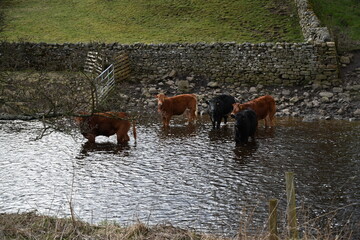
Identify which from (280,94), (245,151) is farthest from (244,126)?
(280,94)

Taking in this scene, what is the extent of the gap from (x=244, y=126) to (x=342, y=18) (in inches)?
675

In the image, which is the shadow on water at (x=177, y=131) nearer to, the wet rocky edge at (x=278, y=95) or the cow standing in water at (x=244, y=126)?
the cow standing in water at (x=244, y=126)

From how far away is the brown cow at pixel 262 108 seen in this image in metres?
17.6

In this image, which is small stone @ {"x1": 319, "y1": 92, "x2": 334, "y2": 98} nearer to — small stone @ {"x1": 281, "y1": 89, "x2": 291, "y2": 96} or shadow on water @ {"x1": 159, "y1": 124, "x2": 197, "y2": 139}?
small stone @ {"x1": 281, "y1": 89, "x2": 291, "y2": 96}

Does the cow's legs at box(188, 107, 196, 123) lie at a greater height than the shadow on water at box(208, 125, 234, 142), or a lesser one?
greater

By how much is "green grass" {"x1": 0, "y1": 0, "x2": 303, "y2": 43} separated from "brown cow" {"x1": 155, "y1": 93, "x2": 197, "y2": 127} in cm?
978

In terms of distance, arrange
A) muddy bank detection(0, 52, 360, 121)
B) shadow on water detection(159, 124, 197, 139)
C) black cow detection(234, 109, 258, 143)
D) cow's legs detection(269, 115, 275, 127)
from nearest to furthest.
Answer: black cow detection(234, 109, 258, 143)
shadow on water detection(159, 124, 197, 139)
cow's legs detection(269, 115, 275, 127)
muddy bank detection(0, 52, 360, 121)

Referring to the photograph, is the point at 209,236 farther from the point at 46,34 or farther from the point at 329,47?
the point at 46,34

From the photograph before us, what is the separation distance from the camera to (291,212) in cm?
725

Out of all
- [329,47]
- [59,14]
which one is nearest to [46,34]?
[59,14]

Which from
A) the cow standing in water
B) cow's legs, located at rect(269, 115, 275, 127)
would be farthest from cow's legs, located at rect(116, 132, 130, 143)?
cow's legs, located at rect(269, 115, 275, 127)

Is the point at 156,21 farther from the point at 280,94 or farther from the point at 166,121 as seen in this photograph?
the point at 166,121

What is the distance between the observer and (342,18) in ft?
97.8

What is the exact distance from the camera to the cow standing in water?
15.8m
